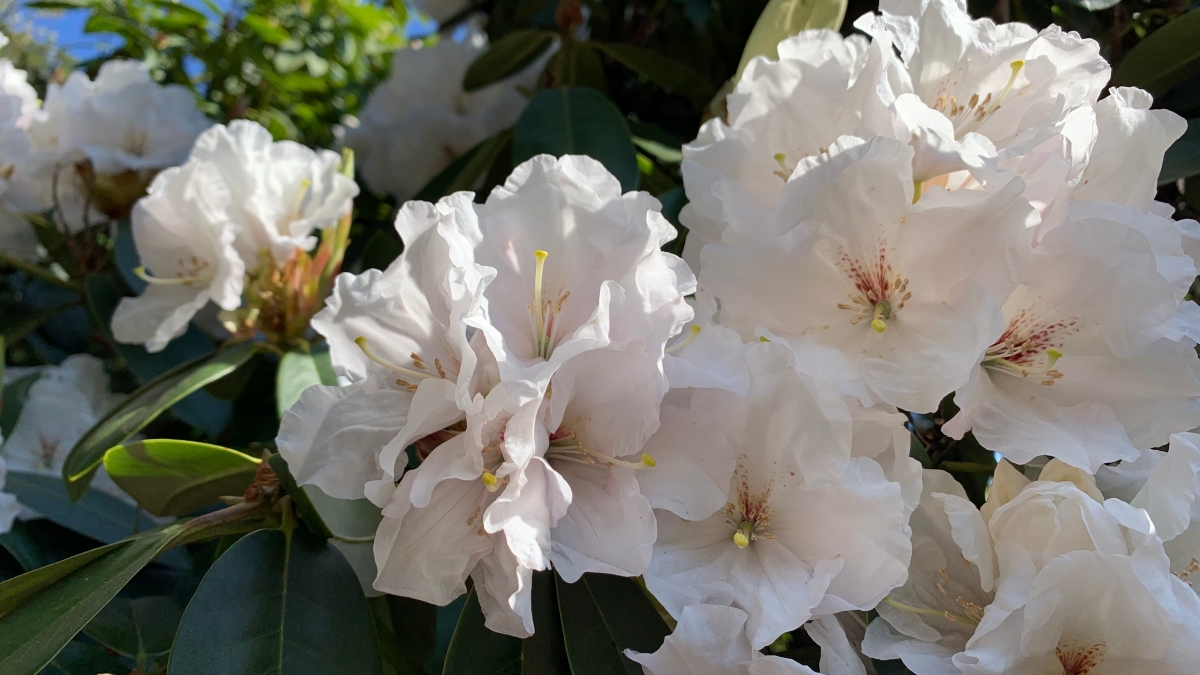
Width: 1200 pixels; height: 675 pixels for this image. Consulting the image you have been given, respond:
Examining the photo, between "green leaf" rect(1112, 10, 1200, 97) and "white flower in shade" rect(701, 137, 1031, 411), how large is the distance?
16.8 inches

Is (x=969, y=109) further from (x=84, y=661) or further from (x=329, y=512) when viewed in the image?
(x=84, y=661)

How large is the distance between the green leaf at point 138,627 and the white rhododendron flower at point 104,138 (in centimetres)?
65

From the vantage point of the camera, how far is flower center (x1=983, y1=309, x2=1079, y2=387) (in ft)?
1.90

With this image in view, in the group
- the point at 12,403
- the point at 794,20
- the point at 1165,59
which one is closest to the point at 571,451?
the point at 794,20

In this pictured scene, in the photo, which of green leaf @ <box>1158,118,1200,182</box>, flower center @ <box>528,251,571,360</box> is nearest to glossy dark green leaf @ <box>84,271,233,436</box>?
flower center @ <box>528,251,571,360</box>

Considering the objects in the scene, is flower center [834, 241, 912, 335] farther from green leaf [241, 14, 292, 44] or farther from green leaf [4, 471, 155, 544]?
green leaf [241, 14, 292, 44]

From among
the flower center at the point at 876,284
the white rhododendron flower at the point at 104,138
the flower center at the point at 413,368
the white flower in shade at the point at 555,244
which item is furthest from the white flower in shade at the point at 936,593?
the white rhododendron flower at the point at 104,138

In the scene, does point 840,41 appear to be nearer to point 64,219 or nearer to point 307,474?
point 307,474

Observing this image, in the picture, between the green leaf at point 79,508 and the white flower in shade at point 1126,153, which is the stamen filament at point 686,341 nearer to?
the white flower in shade at point 1126,153

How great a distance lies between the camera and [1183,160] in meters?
0.72

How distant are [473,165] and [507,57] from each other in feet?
0.80

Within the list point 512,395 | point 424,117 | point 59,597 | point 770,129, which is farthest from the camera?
point 424,117

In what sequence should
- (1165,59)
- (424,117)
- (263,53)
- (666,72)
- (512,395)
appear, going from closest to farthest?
(512,395), (1165,59), (666,72), (424,117), (263,53)

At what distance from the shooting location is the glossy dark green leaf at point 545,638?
1.92ft
